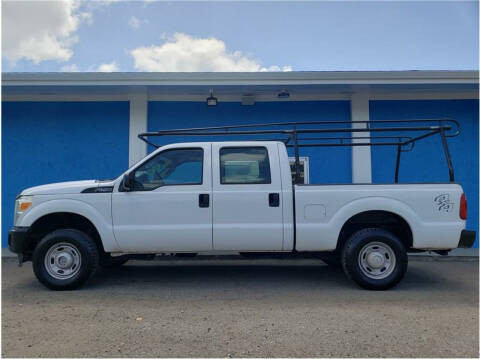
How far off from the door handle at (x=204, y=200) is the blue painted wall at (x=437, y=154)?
5.20 metres

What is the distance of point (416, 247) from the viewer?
15.2ft

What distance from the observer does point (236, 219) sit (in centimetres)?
460

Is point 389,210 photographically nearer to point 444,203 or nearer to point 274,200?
point 444,203

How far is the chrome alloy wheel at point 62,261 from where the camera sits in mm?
4663

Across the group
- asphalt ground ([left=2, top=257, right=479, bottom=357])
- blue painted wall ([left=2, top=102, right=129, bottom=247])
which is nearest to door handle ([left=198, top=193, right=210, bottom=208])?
asphalt ground ([left=2, top=257, right=479, bottom=357])

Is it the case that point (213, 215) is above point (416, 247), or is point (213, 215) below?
above

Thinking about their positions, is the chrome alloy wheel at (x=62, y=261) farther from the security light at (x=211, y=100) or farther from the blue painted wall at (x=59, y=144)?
the security light at (x=211, y=100)

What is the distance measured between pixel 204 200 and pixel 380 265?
254 cm

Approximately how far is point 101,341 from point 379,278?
3494 mm

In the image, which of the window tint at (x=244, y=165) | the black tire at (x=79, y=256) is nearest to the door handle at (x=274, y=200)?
the window tint at (x=244, y=165)

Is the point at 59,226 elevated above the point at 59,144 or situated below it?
below

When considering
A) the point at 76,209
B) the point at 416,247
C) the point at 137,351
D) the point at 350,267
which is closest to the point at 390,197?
the point at 416,247

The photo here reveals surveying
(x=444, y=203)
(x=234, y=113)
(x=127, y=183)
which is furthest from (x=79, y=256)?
(x=234, y=113)

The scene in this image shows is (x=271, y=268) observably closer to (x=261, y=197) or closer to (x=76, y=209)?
(x=261, y=197)
